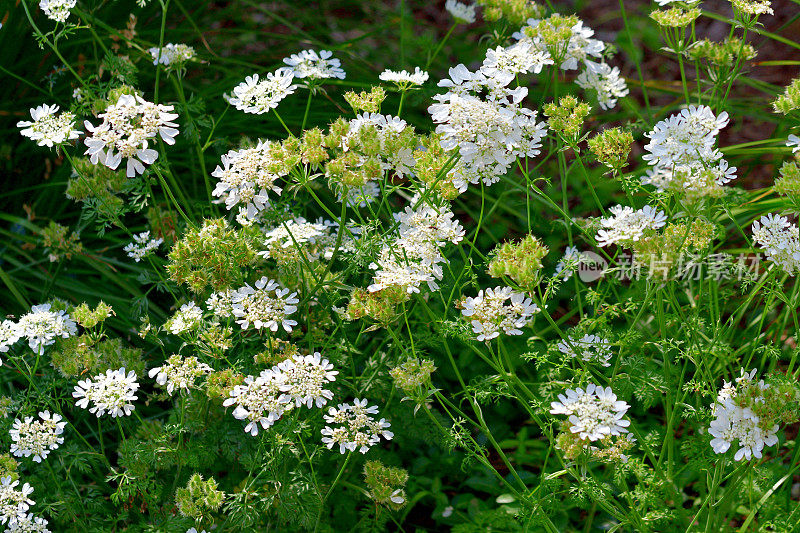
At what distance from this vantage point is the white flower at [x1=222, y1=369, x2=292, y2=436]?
195 cm

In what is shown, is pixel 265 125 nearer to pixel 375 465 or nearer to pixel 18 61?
pixel 18 61

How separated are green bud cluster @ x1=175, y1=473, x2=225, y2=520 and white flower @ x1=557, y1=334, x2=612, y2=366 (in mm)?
974

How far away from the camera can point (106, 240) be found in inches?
136

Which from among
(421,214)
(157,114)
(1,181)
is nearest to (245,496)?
(421,214)

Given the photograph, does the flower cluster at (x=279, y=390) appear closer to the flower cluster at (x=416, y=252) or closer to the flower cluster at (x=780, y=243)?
the flower cluster at (x=416, y=252)

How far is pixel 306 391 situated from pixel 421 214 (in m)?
0.56

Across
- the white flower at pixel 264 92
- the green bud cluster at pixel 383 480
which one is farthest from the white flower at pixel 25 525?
the white flower at pixel 264 92

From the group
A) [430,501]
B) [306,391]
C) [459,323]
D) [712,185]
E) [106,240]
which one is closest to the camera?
[712,185]

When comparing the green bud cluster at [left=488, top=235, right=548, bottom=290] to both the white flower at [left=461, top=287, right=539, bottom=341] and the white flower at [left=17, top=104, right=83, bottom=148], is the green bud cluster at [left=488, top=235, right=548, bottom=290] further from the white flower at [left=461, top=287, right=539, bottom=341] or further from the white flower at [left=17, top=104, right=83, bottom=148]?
the white flower at [left=17, top=104, right=83, bottom=148]

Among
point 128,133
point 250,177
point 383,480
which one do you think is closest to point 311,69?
point 250,177

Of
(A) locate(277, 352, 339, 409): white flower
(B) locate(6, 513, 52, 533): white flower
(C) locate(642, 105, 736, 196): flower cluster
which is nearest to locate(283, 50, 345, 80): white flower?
(A) locate(277, 352, 339, 409): white flower

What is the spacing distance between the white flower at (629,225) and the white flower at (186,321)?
1.04 m

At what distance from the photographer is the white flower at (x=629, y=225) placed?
1.90 metres

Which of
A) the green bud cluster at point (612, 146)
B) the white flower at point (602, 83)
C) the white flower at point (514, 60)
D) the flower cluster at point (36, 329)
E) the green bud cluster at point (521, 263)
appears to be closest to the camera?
the green bud cluster at point (521, 263)
